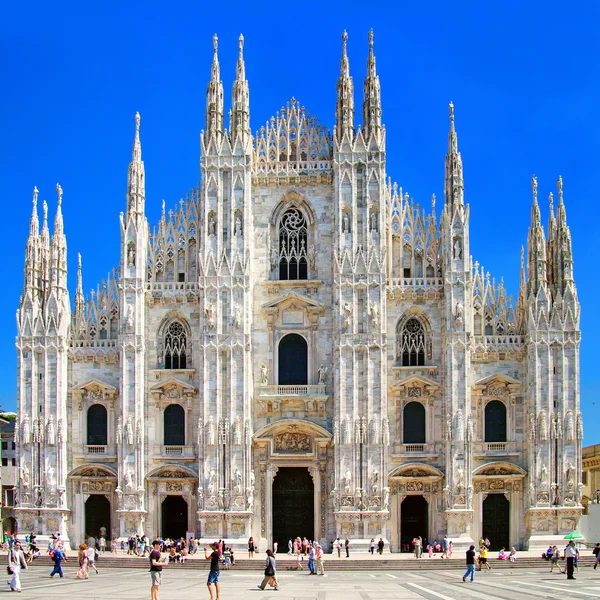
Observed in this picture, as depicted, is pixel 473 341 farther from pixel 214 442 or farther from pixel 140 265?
pixel 140 265

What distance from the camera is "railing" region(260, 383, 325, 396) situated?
49500mm

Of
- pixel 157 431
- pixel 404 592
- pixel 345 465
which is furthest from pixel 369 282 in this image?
pixel 404 592

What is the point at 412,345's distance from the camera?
50.2 metres

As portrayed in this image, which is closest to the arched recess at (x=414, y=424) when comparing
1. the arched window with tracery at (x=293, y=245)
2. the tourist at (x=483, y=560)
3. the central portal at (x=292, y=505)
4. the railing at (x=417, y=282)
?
the central portal at (x=292, y=505)

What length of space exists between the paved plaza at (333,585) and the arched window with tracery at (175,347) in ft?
37.6

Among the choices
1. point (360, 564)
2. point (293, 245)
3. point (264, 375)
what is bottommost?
point (360, 564)

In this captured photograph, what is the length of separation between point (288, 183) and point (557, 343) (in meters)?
15.3

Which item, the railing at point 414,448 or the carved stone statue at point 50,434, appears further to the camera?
the carved stone statue at point 50,434

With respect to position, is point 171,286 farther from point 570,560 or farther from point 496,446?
point 570,560

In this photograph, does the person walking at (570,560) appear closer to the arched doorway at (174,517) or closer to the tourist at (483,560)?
the tourist at (483,560)

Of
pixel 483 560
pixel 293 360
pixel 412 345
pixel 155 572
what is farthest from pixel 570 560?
pixel 293 360

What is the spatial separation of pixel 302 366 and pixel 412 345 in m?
5.48

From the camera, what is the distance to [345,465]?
4850 cm

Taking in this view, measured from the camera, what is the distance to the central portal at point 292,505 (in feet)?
162
